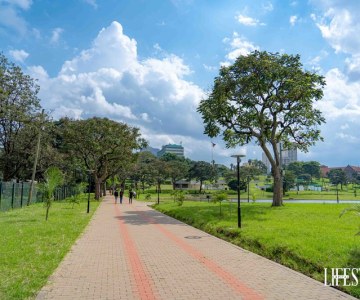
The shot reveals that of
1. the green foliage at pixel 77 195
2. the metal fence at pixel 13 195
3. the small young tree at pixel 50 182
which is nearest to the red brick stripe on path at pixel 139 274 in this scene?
the small young tree at pixel 50 182

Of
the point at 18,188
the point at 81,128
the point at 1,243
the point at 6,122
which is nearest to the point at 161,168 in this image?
the point at 81,128

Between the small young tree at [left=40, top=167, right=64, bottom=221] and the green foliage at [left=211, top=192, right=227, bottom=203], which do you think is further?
the green foliage at [left=211, top=192, right=227, bottom=203]

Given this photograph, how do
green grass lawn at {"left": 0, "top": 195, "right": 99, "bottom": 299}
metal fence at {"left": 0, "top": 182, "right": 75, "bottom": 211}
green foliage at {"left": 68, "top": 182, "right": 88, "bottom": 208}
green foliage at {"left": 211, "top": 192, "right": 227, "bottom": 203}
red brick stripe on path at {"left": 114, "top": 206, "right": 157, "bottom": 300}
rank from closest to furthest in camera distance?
red brick stripe on path at {"left": 114, "top": 206, "right": 157, "bottom": 300}, green grass lawn at {"left": 0, "top": 195, "right": 99, "bottom": 299}, green foliage at {"left": 211, "top": 192, "right": 227, "bottom": 203}, metal fence at {"left": 0, "top": 182, "right": 75, "bottom": 211}, green foliage at {"left": 68, "top": 182, "right": 88, "bottom": 208}

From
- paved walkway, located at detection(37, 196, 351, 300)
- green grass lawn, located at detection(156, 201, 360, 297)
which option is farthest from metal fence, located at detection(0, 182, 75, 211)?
green grass lawn, located at detection(156, 201, 360, 297)

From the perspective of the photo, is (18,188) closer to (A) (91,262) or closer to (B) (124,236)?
(B) (124,236)

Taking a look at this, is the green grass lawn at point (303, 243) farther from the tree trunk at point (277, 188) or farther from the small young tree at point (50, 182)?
the tree trunk at point (277, 188)

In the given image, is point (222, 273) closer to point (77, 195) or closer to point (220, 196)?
point (220, 196)

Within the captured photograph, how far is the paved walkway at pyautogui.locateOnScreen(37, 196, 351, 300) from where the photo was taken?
6.57 metres

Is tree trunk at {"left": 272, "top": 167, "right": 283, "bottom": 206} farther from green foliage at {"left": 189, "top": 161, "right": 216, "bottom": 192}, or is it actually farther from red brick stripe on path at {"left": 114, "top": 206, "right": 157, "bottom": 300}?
green foliage at {"left": 189, "top": 161, "right": 216, "bottom": 192}

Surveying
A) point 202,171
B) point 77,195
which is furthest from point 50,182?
point 202,171

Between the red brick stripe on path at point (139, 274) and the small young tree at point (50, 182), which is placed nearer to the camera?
the red brick stripe on path at point (139, 274)

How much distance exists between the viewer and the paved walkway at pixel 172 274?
6.57 m

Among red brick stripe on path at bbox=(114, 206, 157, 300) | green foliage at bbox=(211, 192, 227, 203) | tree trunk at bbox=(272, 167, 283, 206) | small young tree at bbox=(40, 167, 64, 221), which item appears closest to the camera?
red brick stripe on path at bbox=(114, 206, 157, 300)

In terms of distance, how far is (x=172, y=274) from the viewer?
799 cm
